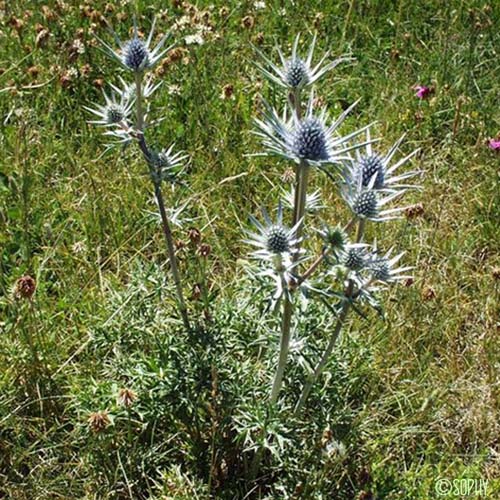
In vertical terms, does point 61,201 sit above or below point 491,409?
above

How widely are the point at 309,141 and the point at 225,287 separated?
3.57 feet

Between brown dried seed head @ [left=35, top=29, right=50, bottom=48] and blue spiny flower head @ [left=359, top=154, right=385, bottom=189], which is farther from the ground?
A: blue spiny flower head @ [left=359, top=154, right=385, bottom=189]

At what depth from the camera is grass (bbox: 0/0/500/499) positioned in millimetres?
2029

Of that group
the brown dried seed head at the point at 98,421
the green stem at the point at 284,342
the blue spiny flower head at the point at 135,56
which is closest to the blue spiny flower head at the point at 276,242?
the green stem at the point at 284,342

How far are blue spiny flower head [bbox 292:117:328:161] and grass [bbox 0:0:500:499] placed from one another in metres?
0.56

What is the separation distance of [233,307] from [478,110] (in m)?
1.73

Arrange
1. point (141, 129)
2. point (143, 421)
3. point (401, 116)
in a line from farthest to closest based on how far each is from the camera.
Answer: point (401, 116) → point (143, 421) → point (141, 129)

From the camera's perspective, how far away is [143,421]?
6.89ft

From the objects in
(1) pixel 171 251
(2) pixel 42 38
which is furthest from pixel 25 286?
(2) pixel 42 38

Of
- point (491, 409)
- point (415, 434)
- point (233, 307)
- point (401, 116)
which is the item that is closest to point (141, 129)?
point (233, 307)

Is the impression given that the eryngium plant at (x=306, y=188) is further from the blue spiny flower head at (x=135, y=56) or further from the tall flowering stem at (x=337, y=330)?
the blue spiny flower head at (x=135, y=56)

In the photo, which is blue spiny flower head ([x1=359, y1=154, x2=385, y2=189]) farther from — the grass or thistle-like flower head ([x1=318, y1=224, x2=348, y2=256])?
the grass

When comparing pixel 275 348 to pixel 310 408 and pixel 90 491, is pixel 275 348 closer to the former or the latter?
pixel 310 408

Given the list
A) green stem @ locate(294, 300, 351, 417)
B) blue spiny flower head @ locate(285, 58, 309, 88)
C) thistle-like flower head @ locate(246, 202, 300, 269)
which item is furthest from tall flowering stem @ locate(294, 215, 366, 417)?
blue spiny flower head @ locate(285, 58, 309, 88)
